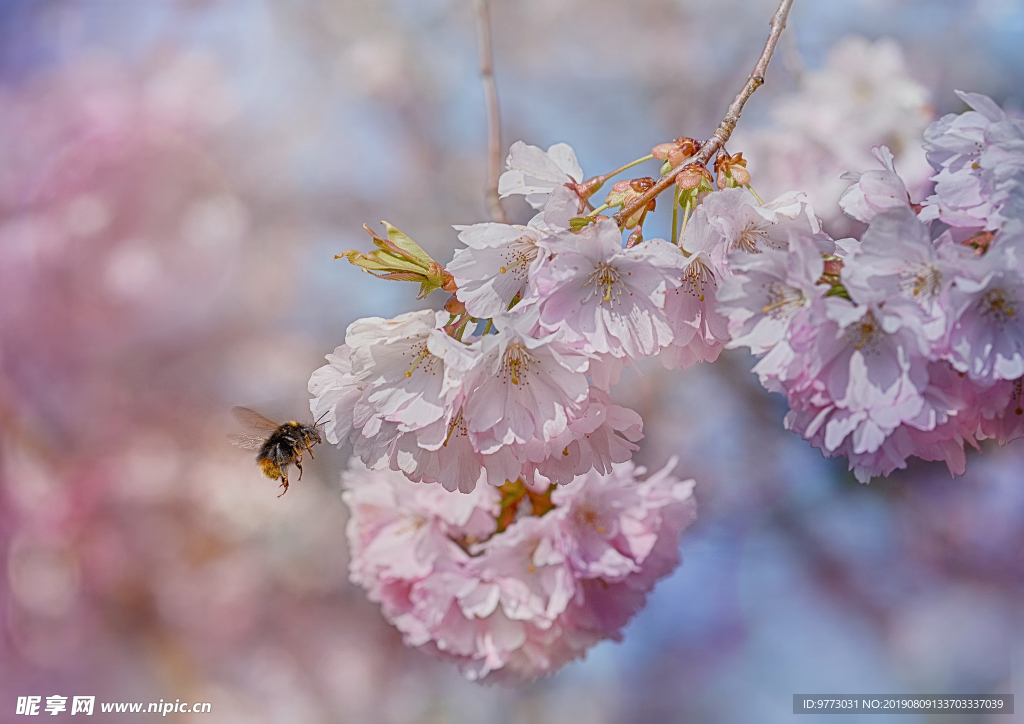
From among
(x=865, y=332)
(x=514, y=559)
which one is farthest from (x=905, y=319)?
(x=514, y=559)

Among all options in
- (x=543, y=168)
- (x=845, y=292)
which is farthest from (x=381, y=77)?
(x=845, y=292)

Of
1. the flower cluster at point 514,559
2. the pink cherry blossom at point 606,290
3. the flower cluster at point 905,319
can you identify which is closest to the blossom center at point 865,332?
the flower cluster at point 905,319

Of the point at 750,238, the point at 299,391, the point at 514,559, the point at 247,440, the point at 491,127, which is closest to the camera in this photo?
the point at 750,238

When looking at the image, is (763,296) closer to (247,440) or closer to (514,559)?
(514,559)

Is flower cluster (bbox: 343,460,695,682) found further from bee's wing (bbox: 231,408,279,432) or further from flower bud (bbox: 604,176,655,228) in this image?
flower bud (bbox: 604,176,655,228)

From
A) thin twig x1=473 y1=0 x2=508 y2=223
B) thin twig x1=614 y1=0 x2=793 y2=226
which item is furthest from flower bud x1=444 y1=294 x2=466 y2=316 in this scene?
thin twig x1=473 y1=0 x2=508 y2=223
